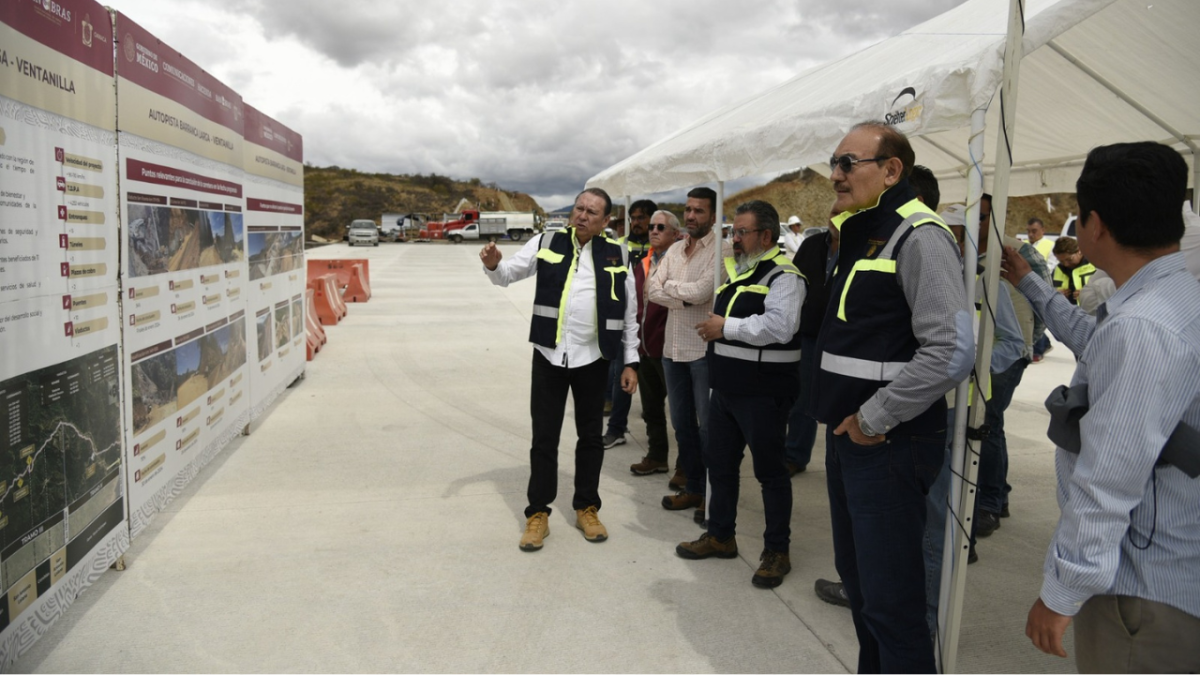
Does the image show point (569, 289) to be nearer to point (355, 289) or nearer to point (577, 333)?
point (577, 333)

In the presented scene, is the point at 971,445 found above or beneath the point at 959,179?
beneath

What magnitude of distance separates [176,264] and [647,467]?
3.58 m

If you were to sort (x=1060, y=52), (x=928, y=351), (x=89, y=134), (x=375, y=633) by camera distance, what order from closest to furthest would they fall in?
1. (x=928, y=351)
2. (x=375, y=633)
3. (x=89, y=134)
4. (x=1060, y=52)

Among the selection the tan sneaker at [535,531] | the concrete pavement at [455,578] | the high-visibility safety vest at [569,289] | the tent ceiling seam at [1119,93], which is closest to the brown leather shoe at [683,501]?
the concrete pavement at [455,578]

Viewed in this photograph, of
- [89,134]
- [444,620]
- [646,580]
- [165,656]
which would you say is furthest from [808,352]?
[89,134]

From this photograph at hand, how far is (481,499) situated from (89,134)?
3107mm

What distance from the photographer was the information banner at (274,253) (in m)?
6.96

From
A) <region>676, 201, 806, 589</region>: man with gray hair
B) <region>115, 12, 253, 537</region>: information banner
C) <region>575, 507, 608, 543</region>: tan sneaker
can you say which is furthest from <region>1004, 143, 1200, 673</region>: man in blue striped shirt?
<region>115, 12, 253, 537</region>: information banner

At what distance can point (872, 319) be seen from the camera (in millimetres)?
2504

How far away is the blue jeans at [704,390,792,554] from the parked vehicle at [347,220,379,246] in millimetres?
43271

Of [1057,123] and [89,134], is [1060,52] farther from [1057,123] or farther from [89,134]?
[89,134]

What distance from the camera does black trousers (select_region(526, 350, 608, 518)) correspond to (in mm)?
4469

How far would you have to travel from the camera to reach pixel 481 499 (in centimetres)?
524

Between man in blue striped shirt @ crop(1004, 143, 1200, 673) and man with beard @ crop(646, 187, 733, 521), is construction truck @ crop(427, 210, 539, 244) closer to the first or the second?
man with beard @ crop(646, 187, 733, 521)
